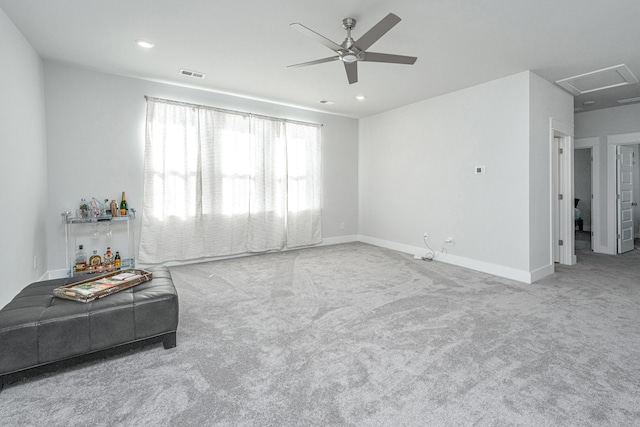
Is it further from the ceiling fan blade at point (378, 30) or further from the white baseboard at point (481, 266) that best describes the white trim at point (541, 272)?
the ceiling fan blade at point (378, 30)

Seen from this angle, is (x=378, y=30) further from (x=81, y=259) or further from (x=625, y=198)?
(x=625, y=198)

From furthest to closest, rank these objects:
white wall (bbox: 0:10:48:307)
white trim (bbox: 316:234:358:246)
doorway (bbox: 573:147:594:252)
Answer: doorway (bbox: 573:147:594:252) < white trim (bbox: 316:234:358:246) < white wall (bbox: 0:10:48:307)

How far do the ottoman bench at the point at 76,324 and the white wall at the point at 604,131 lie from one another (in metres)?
7.35

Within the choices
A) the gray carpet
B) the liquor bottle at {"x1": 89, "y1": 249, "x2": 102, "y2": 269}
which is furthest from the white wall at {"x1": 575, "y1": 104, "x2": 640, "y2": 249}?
the liquor bottle at {"x1": 89, "y1": 249, "x2": 102, "y2": 269}

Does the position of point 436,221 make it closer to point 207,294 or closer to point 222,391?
point 207,294

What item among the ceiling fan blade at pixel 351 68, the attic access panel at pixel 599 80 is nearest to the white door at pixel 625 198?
the attic access panel at pixel 599 80

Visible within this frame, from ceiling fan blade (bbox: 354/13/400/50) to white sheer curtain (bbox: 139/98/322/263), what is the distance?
319 cm

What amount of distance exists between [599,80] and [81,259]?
7.40m

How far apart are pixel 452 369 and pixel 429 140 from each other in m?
4.19

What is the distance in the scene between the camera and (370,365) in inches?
85.8

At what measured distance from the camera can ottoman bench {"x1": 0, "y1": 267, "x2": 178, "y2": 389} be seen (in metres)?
1.88

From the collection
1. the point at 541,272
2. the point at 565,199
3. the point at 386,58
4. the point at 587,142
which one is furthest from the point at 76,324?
the point at 587,142

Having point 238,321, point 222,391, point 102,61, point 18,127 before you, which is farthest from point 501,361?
point 102,61

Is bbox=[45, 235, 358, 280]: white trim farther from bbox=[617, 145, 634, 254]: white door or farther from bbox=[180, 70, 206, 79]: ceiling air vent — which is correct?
bbox=[617, 145, 634, 254]: white door
